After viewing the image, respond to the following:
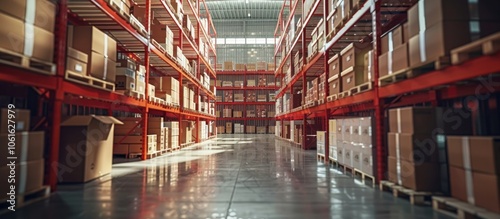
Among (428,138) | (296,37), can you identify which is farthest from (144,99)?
(296,37)

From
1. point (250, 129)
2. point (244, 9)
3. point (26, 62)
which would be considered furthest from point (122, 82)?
point (244, 9)

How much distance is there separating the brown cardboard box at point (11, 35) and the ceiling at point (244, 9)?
2296cm

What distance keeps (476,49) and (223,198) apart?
A: 10.3ft

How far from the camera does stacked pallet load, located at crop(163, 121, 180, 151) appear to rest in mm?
8953

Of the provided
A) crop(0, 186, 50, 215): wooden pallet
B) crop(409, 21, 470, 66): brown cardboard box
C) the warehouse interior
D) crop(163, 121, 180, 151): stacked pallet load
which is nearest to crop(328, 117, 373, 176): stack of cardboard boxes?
the warehouse interior

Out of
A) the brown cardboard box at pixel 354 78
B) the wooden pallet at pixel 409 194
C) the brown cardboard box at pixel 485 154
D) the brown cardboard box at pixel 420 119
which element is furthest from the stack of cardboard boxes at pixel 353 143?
the brown cardboard box at pixel 485 154

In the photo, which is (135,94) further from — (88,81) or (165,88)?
(165,88)

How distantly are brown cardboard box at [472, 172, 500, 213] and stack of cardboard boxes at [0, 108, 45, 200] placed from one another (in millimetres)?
4816

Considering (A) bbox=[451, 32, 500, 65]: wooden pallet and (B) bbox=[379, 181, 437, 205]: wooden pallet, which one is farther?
(B) bbox=[379, 181, 437, 205]: wooden pallet

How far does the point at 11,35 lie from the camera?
9.68ft

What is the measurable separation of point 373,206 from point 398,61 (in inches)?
76.6

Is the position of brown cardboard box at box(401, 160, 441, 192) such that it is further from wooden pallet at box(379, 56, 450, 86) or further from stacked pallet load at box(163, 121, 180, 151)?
stacked pallet load at box(163, 121, 180, 151)

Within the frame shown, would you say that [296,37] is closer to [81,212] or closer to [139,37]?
[139,37]

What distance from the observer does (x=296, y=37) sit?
1095cm
